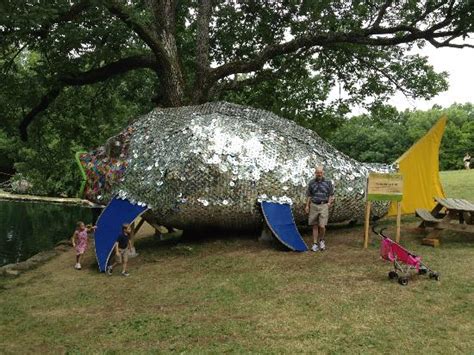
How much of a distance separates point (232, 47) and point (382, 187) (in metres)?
8.63

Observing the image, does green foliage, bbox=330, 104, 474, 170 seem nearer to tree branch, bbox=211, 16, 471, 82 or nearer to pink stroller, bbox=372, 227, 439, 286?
tree branch, bbox=211, 16, 471, 82

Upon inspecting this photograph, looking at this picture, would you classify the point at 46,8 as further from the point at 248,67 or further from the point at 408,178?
the point at 408,178

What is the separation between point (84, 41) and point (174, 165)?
218 inches

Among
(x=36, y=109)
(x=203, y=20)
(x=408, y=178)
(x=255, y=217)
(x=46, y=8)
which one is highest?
(x=203, y=20)

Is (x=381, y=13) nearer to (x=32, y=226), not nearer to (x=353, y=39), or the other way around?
(x=353, y=39)

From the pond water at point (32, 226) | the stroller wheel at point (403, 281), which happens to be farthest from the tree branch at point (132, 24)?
the pond water at point (32, 226)

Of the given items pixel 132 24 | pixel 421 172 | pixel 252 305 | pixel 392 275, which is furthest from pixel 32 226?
pixel 392 275

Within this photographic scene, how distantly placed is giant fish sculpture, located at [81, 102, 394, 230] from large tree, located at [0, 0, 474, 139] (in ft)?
8.66

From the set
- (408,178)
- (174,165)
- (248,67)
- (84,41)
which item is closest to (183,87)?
(248,67)

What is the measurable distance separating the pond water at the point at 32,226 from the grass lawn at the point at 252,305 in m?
8.74

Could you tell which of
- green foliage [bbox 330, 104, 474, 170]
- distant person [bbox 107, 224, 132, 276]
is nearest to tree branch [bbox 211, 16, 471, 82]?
distant person [bbox 107, 224, 132, 276]

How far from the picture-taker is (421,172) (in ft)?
36.6

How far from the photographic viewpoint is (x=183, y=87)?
1284 centimetres

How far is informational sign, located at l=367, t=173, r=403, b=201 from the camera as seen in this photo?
8633 millimetres
